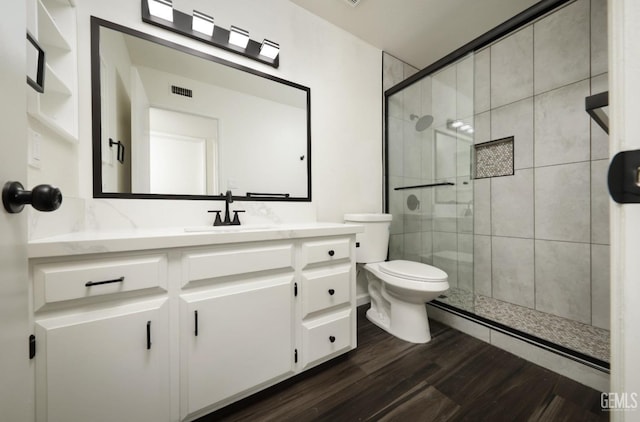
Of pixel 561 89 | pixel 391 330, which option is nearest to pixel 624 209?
pixel 391 330

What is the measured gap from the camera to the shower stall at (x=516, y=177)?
5.30 ft

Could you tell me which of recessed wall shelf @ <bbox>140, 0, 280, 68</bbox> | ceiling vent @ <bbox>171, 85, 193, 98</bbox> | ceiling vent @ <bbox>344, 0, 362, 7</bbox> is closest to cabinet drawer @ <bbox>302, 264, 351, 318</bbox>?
ceiling vent @ <bbox>171, 85, 193, 98</bbox>

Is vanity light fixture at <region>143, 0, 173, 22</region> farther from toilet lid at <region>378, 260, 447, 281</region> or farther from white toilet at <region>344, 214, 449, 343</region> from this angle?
toilet lid at <region>378, 260, 447, 281</region>

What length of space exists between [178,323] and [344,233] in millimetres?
884

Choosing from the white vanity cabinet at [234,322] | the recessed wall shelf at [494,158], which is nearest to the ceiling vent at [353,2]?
the recessed wall shelf at [494,158]

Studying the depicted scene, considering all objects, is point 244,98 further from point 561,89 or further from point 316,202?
point 561,89

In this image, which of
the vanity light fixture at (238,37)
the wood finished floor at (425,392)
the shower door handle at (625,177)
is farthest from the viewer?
the vanity light fixture at (238,37)

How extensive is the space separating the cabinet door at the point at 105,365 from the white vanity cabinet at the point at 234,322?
9 centimetres

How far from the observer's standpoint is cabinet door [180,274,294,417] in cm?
94

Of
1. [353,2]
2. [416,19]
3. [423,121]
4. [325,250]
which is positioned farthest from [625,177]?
[416,19]

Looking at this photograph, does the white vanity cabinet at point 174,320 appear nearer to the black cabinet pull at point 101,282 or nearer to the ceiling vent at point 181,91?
the black cabinet pull at point 101,282

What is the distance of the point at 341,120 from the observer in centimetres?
205

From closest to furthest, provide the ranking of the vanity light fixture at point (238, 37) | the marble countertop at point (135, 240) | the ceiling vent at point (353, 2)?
the marble countertop at point (135, 240)
the vanity light fixture at point (238, 37)
the ceiling vent at point (353, 2)

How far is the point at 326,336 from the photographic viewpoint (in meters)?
1.29
